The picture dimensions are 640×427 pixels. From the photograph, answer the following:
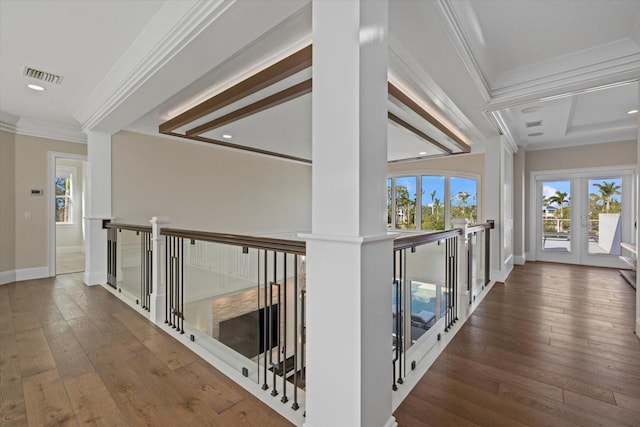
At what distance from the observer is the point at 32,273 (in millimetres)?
4426

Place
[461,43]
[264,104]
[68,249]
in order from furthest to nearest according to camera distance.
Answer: [68,249], [264,104], [461,43]

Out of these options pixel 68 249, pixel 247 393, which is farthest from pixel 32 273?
pixel 247 393

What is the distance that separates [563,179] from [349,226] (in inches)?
268

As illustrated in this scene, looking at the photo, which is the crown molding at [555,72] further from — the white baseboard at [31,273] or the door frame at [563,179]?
the white baseboard at [31,273]

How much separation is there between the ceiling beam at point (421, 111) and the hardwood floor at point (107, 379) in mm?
2963

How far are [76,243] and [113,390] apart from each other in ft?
25.2

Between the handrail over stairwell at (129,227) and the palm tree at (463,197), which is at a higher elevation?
the palm tree at (463,197)

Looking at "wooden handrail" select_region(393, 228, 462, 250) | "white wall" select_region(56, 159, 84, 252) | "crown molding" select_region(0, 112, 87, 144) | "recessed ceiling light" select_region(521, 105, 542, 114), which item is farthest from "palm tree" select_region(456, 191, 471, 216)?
"white wall" select_region(56, 159, 84, 252)

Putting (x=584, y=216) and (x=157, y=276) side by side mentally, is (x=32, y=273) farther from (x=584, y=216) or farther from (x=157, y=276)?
(x=584, y=216)

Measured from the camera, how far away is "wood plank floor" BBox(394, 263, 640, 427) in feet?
4.94

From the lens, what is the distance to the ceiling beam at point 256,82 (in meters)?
2.34

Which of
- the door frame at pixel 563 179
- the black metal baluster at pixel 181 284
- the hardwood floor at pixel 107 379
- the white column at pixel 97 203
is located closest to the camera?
the hardwood floor at pixel 107 379

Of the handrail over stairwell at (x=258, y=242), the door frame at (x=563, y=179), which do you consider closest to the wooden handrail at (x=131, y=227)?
the handrail over stairwell at (x=258, y=242)

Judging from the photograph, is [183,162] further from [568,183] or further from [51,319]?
[568,183]
